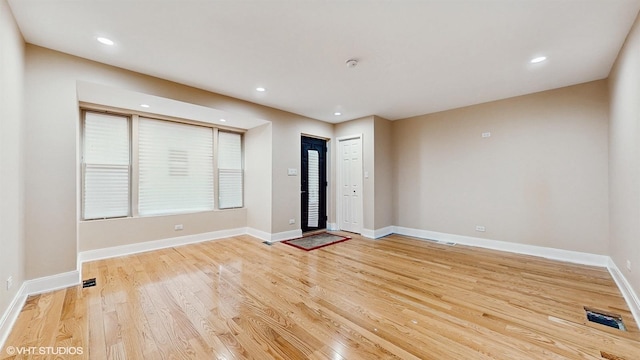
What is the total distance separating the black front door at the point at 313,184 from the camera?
5695mm

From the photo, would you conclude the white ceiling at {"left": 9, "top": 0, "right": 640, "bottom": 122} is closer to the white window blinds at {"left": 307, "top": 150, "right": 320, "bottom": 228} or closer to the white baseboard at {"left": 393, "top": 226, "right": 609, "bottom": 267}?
the white window blinds at {"left": 307, "top": 150, "right": 320, "bottom": 228}

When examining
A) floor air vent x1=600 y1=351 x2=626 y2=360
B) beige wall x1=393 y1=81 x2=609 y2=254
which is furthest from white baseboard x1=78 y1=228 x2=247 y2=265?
floor air vent x1=600 y1=351 x2=626 y2=360

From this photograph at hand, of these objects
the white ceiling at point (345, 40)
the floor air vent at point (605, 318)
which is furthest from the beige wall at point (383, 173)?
the floor air vent at point (605, 318)

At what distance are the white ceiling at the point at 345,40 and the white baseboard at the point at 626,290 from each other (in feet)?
8.07

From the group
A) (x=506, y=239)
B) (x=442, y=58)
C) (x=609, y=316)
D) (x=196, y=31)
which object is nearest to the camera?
(x=609, y=316)

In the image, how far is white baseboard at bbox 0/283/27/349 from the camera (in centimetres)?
184

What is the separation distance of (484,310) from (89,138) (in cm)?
559

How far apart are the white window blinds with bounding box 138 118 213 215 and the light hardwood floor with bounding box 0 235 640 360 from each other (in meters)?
1.18

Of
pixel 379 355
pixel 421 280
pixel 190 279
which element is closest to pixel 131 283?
pixel 190 279

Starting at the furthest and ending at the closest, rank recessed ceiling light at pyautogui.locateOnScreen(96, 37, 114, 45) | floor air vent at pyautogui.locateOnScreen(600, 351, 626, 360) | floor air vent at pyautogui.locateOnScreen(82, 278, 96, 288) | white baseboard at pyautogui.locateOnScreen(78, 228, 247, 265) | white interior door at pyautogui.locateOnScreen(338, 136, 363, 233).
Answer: white interior door at pyautogui.locateOnScreen(338, 136, 363, 233), white baseboard at pyautogui.locateOnScreen(78, 228, 247, 265), floor air vent at pyautogui.locateOnScreen(82, 278, 96, 288), recessed ceiling light at pyautogui.locateOnScreen(96, 37, 114, 45), floor air vent at pyautogui.locateOnScreen(600, 351, 626, 360)

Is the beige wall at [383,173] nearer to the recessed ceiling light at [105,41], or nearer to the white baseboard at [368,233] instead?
the white baseboard at [368,233]

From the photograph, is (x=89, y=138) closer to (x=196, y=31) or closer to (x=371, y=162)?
(x=196, y=31)

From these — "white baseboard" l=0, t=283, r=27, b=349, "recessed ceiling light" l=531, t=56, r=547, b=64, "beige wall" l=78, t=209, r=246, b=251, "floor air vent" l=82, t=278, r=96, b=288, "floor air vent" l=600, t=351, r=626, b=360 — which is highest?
"recessed ceiling light" l=531, t=56, r=547, b=64

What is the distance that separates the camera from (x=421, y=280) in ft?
9.70
